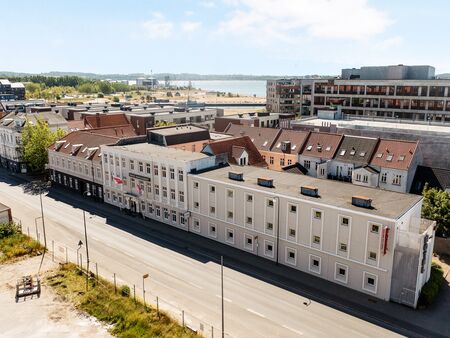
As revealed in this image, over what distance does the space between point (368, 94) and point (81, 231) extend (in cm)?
9008

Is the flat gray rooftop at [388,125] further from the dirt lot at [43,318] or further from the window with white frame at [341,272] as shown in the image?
the dirt lot at [43,318]

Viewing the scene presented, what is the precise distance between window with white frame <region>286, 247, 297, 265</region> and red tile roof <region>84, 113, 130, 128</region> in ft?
248

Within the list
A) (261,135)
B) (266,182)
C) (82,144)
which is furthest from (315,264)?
(82,144)

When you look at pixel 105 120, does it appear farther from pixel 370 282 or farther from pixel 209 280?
pixel 370 282

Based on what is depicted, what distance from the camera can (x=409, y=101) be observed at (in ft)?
350

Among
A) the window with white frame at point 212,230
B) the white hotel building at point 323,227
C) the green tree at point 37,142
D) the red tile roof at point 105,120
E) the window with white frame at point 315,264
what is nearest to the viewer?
the white hotel building at point 323,227

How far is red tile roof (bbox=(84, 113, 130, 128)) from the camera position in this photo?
10498 centimetres

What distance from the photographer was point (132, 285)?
4262 centimetres

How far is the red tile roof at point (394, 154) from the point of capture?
63.7m

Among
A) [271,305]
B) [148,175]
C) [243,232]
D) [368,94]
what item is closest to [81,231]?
[148,175]

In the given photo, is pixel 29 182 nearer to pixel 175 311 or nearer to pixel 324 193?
pixel 175 311

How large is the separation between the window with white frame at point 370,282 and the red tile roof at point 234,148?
32713 millimetres

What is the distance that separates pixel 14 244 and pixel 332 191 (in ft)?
139

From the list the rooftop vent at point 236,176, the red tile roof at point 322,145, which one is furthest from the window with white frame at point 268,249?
the red tile roof at point 322,145
